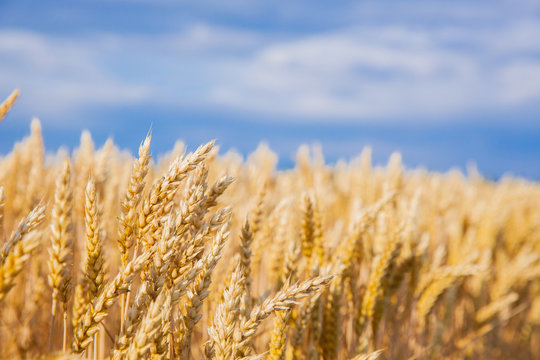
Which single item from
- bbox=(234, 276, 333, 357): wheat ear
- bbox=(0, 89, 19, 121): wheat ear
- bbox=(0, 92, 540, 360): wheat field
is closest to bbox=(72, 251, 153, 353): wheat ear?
bbox=(0, 92, 540, 360): wheat field

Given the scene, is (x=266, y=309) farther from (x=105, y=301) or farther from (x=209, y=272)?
(x=105, y=301)

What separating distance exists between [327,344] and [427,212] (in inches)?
94.2

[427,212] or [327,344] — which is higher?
[427,212]

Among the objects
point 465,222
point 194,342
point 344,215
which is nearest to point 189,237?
point 194,342

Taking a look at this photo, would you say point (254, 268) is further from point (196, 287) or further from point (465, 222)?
point (465, 222)

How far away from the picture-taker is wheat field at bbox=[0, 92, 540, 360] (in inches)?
37.4

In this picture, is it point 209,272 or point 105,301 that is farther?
point 209,272

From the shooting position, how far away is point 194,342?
2.10 meters

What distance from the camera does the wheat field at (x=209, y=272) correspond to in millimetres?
949

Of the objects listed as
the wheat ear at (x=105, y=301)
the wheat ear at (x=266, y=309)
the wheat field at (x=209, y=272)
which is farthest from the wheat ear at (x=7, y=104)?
the wheat ear at (x=266, y=309)

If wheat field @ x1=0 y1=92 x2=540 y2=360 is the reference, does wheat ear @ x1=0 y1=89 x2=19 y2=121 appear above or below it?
above

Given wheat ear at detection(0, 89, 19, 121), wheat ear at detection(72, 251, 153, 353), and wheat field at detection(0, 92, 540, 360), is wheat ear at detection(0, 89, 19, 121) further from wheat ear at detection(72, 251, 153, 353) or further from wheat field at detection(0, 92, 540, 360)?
wheat ear at detection(72, 251, 153, 353)

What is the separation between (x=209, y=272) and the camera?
1.00 meters

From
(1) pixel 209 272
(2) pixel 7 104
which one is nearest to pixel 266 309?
(1) pixel 209 272
